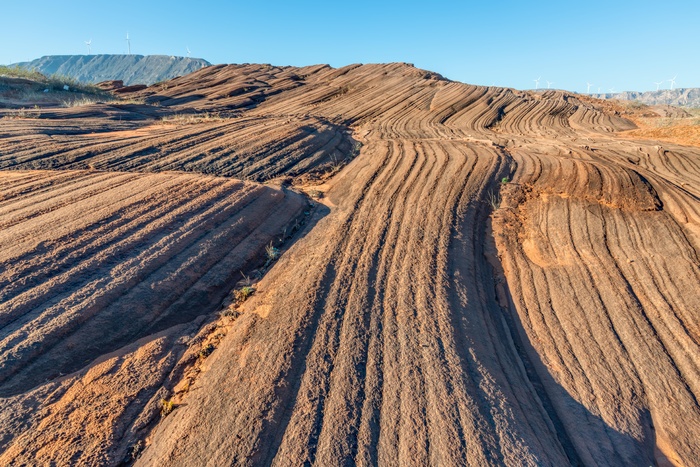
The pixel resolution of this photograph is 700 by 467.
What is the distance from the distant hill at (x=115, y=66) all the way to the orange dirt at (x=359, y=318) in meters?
93.6

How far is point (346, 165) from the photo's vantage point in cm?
1212

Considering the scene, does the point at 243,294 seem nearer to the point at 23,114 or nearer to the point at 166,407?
the point at 166,407

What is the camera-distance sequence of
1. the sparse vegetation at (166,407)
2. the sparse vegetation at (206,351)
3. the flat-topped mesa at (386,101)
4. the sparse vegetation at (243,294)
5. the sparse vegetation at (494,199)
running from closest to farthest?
1. the sparse vegetation at (166,407)
2. the sparse vegetation at (206,351)
3. the sparse vegetation at (243,294)
4. the sparse vegetation at (494,199)
5. the flat-topped mesa at (386,101)

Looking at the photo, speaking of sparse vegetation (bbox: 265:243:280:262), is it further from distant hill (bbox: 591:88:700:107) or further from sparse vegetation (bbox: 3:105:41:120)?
distant hill (bbox: 591:88:700:107)

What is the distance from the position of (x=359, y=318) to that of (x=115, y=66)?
4433 inches

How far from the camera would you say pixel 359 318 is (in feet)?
15.9

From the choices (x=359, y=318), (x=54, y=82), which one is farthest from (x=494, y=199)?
(x=54, y=82)

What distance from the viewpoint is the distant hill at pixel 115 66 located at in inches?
3531

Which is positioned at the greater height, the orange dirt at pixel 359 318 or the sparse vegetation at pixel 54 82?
the sparse vegetation at pixel 54 82

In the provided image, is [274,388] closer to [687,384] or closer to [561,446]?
[561,446]

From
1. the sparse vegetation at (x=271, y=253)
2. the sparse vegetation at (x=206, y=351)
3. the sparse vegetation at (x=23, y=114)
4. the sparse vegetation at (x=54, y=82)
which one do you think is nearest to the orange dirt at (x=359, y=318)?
the sparse vegetation at (x=206, y=351)

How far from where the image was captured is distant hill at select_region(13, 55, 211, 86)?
8969 cm

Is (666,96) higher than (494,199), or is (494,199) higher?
(666,96)

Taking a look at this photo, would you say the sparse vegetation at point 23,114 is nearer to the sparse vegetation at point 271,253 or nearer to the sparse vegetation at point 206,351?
the sparse vegetation at point 271,253
